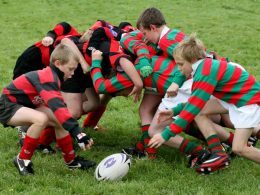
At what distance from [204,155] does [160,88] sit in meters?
0.98

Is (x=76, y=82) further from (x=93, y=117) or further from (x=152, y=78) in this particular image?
(x=152, y=78)

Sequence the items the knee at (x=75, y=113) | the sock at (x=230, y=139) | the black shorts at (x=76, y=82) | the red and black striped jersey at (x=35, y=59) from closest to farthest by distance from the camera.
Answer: the sock at (x=230, y=139) → the knee at (x=75, y=113) → the black shorts at (x=76, y=82) → the red and black striped jersey at (x=35, y=59)

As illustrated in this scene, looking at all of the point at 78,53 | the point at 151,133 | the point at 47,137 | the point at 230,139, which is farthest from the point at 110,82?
the point at 230,139

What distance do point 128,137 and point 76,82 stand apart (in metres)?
1.05

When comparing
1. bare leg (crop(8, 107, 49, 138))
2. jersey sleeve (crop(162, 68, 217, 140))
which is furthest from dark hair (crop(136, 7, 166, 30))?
bare leg (crop(8, 107, 49, 138))

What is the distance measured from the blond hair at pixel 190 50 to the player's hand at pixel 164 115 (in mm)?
607

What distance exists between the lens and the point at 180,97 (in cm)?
589

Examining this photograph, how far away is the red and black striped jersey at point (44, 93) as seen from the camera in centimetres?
504

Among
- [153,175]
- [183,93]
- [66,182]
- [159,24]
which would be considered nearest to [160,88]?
[183,93]

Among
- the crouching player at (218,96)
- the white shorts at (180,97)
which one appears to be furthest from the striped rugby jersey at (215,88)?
the white shorts at (180,97)

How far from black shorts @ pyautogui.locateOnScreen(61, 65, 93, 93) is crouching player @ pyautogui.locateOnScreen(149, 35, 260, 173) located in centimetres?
166

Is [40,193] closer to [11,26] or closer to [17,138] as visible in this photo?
[17,138]

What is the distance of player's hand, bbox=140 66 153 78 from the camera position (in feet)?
19.2

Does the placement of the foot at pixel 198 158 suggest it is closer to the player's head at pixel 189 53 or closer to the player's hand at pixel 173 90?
the player's hand at pixel 173 90
